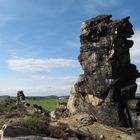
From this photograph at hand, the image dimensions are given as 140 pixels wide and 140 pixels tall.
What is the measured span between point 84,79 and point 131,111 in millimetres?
7450

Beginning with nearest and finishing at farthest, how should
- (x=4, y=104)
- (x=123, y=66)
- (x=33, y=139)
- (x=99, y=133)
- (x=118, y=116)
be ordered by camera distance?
(x=33, y=139) → (x=99, y=133) → (x=118, y=116) → (x=123, y=66) → (x=4, y=104)

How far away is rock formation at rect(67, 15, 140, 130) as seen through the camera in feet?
135

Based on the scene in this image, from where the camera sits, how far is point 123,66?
4338cm

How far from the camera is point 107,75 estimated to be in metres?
42.3

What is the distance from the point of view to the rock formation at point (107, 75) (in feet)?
135

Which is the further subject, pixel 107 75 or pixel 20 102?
pixel 20 102

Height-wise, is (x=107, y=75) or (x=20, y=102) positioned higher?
(x=107, y=75)

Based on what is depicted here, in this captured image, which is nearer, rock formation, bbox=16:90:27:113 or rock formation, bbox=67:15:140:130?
rock formation, bbox=67:15:140:130

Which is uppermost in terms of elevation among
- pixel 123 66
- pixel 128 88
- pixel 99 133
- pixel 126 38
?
pixel 126 38

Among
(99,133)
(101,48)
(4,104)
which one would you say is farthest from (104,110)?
(4,104)

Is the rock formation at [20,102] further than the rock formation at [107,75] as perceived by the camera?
Yes

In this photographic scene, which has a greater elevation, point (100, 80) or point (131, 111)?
point (100, 80)

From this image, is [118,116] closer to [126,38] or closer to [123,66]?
[123,66]

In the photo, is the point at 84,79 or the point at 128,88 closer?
the point at 128,88
